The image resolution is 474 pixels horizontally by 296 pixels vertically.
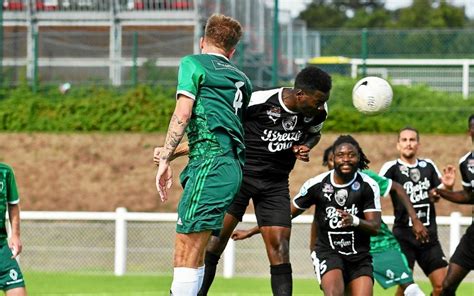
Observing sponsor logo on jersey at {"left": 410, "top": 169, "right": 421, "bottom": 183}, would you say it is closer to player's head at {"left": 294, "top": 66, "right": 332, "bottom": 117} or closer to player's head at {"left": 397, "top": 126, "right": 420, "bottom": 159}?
player's head at {"left": 397, "top": 126, "right": 420, "bottom": 159}

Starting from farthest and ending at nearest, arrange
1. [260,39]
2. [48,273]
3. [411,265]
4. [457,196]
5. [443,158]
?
[260,39] → [443,158] → [48,273] → [411,265] → [457,196]

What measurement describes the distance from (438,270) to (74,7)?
47.3ft

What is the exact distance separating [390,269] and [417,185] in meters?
1.54

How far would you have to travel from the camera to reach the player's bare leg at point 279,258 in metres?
8.78

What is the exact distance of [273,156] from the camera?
30.5 feet

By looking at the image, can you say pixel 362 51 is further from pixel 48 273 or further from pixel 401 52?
pixel 48 273

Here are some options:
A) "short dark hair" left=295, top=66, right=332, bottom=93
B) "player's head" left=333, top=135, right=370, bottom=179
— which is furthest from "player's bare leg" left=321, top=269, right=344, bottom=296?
"short dark hair" left=295, top=66, right=332, bottom=93

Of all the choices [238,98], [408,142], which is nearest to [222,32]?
[238,98]

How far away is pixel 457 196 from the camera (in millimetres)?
11414

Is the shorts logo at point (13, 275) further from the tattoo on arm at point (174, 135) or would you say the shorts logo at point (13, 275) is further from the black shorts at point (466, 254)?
the black shorts at point (466, 254)

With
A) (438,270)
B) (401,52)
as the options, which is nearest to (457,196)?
(438,270)

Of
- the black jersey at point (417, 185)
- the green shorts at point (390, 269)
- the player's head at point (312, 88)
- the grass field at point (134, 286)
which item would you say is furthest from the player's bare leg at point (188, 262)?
the grass field at point (134, 286)

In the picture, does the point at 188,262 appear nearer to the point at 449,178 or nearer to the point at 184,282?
the point at 184,282

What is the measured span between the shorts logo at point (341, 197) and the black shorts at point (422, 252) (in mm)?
2767
